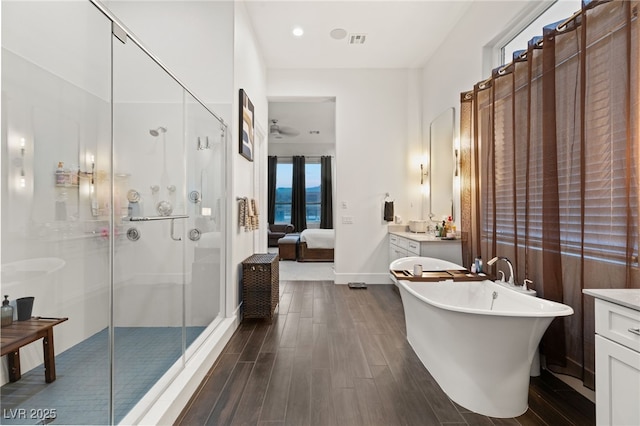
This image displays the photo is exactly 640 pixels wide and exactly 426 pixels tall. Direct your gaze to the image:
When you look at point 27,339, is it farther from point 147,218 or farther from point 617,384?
point 617,384

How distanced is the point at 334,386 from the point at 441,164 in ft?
10.5

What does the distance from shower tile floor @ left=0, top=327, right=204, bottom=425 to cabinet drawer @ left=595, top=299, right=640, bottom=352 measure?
2271 mm

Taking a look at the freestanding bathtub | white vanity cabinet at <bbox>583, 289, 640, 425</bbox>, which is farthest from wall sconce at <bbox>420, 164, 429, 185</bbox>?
white vanity cabinet at <bbox>583, 289, 640, 425</bbox>

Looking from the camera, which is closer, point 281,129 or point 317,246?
point 281,129

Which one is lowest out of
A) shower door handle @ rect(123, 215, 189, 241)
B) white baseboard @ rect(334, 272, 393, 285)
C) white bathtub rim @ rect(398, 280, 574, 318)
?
white baseboard @ rect(334, 272, 393, 285)

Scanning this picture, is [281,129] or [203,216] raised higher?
[281,129]

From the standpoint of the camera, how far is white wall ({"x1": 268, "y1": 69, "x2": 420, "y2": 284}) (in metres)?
4.81

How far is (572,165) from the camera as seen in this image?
1.86 metres

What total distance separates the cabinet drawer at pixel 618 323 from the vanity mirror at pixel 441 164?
8.76 feet

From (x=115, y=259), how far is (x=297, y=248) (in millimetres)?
5292

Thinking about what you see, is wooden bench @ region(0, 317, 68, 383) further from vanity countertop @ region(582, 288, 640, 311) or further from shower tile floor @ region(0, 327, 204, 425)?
vanity countertop @ region(582, 288, 640, 311)

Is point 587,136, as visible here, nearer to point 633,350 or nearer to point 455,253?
point 633,350

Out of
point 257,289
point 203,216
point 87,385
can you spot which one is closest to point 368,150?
point 257,289

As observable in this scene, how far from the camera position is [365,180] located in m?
4.84
